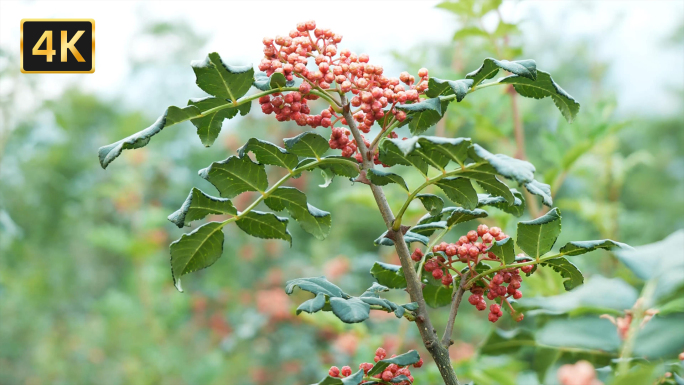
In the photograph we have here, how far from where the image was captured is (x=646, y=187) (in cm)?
592

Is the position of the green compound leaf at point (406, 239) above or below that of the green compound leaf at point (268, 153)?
below

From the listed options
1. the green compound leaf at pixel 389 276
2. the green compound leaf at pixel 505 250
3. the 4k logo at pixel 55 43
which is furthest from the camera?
the 4k logo at pixel 55 43

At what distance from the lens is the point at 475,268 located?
0.64m

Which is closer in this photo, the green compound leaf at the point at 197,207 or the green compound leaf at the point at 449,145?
the green compound leaf at the point at 449,145

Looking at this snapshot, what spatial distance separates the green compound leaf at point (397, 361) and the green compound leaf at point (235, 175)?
224 mm

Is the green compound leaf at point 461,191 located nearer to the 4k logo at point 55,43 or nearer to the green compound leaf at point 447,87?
the green compound leaf at point 447,87

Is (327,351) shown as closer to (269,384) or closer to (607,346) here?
(269,384)

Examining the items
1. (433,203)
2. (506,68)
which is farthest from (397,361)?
(506,68)

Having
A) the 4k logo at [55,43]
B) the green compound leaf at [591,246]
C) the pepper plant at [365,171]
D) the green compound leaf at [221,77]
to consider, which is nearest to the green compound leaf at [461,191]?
the pepper plant at [365,171]

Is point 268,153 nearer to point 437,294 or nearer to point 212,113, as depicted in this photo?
point 212,113

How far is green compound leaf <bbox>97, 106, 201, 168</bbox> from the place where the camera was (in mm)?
529

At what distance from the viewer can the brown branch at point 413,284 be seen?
0.58 m

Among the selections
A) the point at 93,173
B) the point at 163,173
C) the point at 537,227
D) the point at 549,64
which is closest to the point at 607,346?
the point at 537,227

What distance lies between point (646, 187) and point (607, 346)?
6236 mm
